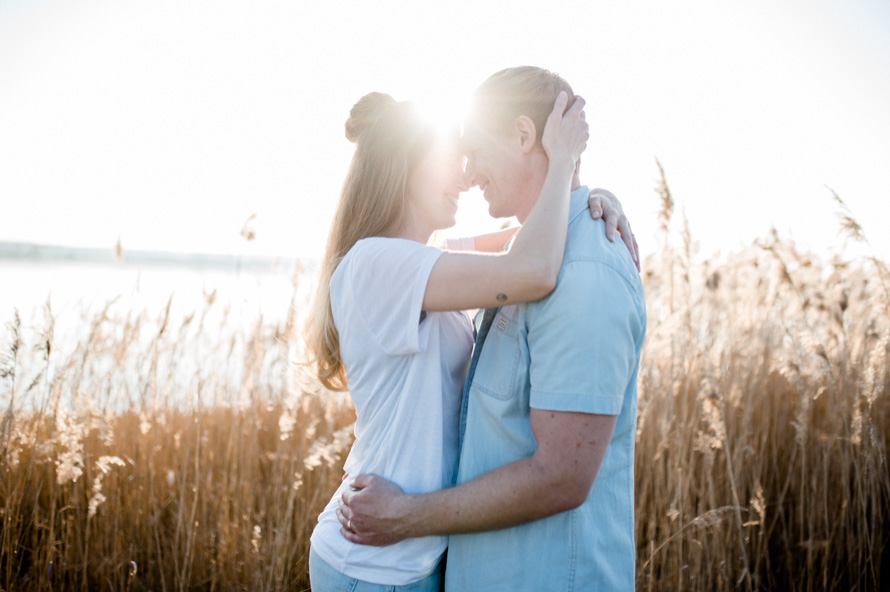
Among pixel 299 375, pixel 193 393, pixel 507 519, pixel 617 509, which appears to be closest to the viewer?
pixel 507 519

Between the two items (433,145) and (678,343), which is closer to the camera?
(433,145)

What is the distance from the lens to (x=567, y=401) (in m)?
1.21

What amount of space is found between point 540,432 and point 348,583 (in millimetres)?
630

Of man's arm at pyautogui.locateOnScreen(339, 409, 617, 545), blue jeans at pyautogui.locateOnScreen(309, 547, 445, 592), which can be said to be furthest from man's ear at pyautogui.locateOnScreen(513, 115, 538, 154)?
blue jeans at pyautogui.locateOnScreen(309, 547, 445, 592)

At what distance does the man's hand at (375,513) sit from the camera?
4.47 ft

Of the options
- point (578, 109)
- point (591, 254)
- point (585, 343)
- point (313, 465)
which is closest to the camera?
point (585, 343)

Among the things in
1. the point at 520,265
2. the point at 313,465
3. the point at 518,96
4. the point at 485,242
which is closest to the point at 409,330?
the point at 520,265

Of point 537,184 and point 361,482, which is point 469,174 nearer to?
point 537,184

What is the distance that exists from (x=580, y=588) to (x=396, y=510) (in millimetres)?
467

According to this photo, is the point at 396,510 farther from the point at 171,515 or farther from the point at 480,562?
the point at 171,515

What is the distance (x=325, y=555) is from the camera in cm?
146

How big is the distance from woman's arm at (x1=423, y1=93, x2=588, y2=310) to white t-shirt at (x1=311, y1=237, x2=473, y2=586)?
0.06 m

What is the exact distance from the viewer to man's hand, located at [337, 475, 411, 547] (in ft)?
4.47

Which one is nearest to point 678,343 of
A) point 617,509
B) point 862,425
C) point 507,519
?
point 862,425
